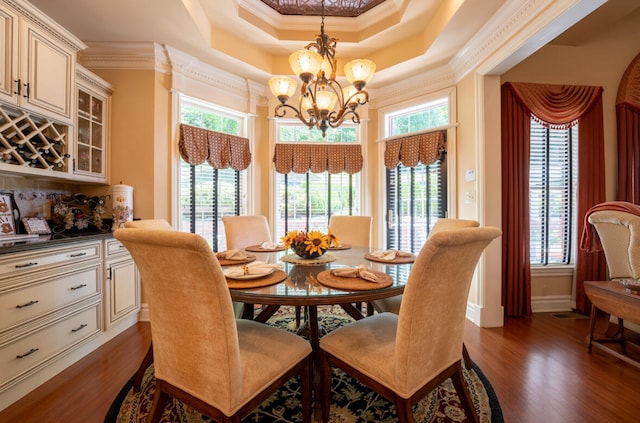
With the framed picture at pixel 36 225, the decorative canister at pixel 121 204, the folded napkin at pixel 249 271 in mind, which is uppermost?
the decorative canister at pixel 121 204

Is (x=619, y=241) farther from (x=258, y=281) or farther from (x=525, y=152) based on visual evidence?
(x=258, y=281)

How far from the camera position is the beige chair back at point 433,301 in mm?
1018

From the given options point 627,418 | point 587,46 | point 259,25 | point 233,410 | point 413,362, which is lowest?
point 627,418

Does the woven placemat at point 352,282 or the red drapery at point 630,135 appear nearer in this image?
the woven placemat at point 352,282

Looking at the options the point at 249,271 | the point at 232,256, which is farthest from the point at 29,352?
the point at 249,271

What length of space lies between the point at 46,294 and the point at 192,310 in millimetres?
1566

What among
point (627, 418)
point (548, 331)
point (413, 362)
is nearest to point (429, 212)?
point (548, 331)

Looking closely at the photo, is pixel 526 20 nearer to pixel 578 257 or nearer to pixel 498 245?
pixel 498 245

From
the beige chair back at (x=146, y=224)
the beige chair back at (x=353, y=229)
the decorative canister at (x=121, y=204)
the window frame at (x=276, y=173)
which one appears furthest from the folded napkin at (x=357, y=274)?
the window frame at (x=276, y=173)

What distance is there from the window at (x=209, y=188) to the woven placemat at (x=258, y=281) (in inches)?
81.4

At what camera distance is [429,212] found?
3.40 metres

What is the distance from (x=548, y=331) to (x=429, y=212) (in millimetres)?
1582

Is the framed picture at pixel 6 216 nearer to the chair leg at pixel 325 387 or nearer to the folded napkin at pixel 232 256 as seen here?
the folded napkin at pixel 232 256

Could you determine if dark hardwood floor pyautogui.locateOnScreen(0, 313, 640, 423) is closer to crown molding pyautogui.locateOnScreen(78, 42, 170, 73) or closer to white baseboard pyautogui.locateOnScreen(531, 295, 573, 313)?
white baseboard pyautogui.locateOnScreen(531, 295, 573, 313)
